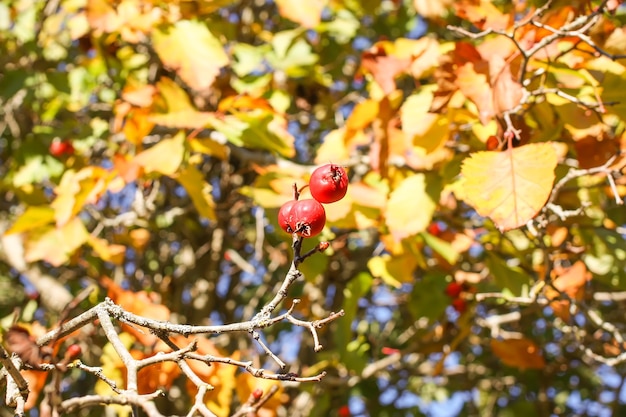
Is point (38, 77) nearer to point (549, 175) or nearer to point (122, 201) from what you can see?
point (122, 201)

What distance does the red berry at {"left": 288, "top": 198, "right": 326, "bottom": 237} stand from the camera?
100 centimetres

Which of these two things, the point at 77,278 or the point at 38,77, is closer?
the point at 38,77

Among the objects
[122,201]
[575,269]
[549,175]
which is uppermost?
[549,175]

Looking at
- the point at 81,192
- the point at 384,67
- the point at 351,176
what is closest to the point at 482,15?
the point at 384,67

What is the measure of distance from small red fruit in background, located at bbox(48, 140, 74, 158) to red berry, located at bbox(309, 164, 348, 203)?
201 cm

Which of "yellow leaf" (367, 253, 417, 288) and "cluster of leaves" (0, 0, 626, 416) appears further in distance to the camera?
"yellow leaf" (367, 253, 417, 288)

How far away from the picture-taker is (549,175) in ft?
4.08

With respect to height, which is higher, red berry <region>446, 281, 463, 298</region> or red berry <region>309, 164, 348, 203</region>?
red berry <region>309, 164, 348, 203</region>

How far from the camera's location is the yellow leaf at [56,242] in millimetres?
2062

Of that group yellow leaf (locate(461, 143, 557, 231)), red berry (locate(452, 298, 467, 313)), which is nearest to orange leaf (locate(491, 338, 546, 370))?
red berry (locate(452, 298, 467, 313))

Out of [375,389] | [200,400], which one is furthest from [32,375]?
[375,389]

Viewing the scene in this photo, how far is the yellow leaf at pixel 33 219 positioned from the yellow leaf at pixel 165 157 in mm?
504

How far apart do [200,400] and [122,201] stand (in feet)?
9.35

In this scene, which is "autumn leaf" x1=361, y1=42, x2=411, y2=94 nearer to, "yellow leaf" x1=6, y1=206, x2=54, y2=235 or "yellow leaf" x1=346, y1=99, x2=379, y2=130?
"yellow leaf" x1=346, y1=99, x2=379, y2=130
